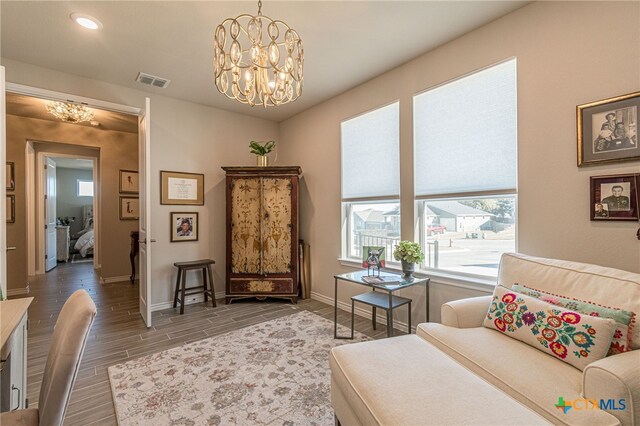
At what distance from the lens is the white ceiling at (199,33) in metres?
2.21

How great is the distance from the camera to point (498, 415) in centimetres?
108

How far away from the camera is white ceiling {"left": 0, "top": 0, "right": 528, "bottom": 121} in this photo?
7.27 ft

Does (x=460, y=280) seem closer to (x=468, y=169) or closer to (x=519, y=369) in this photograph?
(x=468, y=169)

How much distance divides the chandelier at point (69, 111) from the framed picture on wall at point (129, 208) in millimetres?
1733

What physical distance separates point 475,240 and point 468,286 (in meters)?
0.43

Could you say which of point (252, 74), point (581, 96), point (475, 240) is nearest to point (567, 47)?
point (581, 96)

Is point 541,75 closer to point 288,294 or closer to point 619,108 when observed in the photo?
point 619,108

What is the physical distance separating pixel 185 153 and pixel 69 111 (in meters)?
1.91

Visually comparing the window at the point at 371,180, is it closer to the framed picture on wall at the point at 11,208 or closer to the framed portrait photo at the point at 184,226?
the framed portrait photo at the point at 184,226

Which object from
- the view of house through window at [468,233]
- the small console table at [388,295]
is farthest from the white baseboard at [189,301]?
the view of house through window at [468,233]

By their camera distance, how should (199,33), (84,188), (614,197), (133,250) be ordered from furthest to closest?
(84,188)
(133,250)
(199,33)
(614,197)

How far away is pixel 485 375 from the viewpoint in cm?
144

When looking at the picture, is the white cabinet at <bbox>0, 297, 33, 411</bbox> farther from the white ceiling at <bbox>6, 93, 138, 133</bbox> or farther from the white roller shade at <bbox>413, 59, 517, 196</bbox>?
the white ceiling at <bbox>6, 93, 138, 133</bbox>

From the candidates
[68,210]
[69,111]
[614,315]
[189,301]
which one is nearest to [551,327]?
[614,315]
